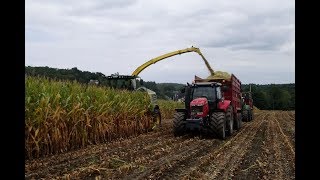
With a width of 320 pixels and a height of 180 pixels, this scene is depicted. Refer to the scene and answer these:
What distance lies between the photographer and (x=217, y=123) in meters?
13.4

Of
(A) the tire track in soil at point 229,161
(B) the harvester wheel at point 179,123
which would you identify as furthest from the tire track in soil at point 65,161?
(B) the harvester wheel at point 179,123

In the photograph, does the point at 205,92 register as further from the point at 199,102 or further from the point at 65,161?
the point at 65,161

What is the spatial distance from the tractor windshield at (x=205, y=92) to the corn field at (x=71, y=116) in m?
2.66

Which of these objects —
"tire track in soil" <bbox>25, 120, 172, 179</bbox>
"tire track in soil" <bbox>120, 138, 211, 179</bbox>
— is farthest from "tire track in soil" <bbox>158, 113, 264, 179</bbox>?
"tire track in soil" <bbox>25, 120, 172, 179</bbox>

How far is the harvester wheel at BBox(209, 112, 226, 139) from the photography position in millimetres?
13422

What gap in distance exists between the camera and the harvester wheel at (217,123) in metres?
13.4

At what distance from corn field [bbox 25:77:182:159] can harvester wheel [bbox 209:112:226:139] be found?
3396 millimetres

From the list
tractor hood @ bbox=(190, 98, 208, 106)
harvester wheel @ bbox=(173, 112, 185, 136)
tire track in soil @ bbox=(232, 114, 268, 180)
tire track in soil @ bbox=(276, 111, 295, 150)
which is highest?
tractor hood @ bbox=(190, 98, 208, 106)

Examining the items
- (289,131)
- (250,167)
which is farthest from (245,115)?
(250,167)

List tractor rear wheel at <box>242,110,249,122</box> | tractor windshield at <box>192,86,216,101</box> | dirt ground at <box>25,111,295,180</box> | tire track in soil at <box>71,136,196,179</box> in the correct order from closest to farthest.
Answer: tire track in soil at <box>71,136,196,179</box> → dirt ground at <box>25,111,295,180</box> → tractor windshield at <box>192,86,216,101</box> → tractor rear wheel at <box>242,110,249,122</box>

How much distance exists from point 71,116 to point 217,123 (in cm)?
539

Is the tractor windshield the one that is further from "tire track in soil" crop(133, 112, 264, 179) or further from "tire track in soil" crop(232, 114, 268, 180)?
"tire track in soil" crop(232, 114, 268, 180)
